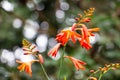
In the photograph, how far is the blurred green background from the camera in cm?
392

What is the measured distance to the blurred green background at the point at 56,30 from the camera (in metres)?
3.92

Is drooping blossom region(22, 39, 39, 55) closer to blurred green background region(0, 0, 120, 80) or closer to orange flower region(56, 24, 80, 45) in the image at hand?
orange flower region(56, 24, 80, 45)

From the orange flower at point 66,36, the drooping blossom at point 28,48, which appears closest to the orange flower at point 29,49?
the drooping blossom at point 28,48

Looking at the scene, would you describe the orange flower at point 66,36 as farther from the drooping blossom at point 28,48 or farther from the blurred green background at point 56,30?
the blurred green background at point 56,30

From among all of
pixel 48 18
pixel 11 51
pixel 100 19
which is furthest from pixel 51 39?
pixel 100 19

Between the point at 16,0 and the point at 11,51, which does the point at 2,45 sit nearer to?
the point at 11,51

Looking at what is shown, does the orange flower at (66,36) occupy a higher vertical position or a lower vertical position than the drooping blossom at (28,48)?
higher

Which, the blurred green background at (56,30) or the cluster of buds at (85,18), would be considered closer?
the cluster of buds at (85,18)

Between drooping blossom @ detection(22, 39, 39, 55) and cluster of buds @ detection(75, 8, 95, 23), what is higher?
cluster of buds @ detection(75, 8, 95, 23)

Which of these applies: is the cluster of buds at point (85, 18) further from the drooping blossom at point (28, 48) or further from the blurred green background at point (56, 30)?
the blurred green background at point (56, 30)

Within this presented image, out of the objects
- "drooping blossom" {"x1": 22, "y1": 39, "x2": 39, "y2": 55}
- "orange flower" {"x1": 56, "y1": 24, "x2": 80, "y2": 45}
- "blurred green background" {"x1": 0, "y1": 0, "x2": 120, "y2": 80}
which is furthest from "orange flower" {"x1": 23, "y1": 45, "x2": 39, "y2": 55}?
"blurred green background" {"x1": 0, "y1": 0, "x2": 120, "y2": 80}

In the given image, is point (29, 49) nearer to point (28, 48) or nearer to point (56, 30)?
point (28, 48)

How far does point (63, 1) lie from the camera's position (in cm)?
491

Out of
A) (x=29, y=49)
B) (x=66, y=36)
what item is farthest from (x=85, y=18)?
(x=29, y=49)
